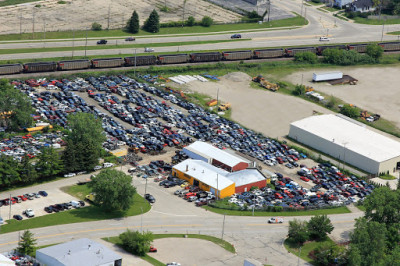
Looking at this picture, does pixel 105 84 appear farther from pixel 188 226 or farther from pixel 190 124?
pixel 188 226

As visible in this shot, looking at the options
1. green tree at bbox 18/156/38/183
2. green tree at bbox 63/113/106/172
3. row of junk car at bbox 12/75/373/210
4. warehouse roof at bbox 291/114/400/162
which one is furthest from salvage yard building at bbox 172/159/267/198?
green tree at bbox 18/156/38/183

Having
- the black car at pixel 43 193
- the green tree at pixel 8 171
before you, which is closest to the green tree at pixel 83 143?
the black car at pixel 43 193

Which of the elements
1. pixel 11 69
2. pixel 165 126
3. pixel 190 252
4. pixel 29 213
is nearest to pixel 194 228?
pixel 190 252

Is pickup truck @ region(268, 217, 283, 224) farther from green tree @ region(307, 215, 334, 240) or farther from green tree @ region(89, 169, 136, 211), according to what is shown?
green tree @ region(89, 169, 136, 211)

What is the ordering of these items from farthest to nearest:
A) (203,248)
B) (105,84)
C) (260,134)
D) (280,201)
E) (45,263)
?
1. (105,84)
2. (260,134)
3. (280,201)
4. (203,248)
5. (45,263)

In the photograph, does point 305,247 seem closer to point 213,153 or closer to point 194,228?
point 194,228

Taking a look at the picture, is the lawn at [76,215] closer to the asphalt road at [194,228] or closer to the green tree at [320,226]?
the asphalt road at [194,228]

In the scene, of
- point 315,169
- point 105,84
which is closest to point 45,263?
point 315,169

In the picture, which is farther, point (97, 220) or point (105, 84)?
point (105, 84)
